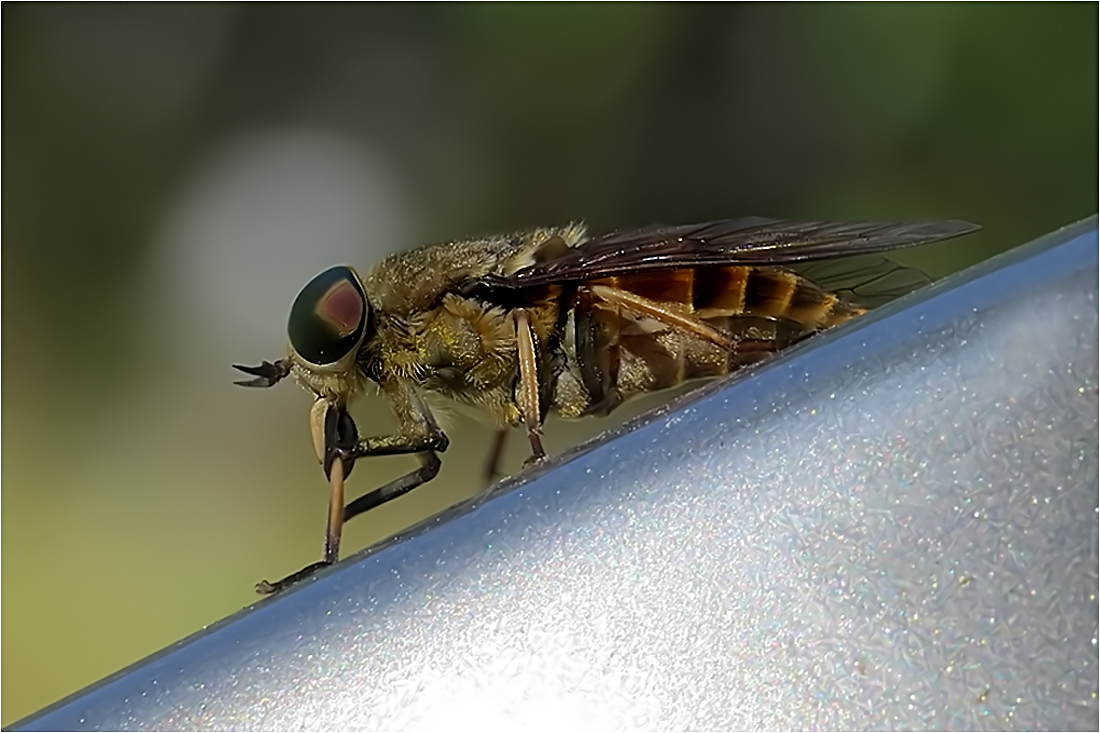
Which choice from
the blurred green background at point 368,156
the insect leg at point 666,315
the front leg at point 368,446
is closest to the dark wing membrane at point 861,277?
the insect leg at point 666,315

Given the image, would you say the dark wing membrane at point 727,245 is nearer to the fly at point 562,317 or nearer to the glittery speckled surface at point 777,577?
the fly at point 562,317

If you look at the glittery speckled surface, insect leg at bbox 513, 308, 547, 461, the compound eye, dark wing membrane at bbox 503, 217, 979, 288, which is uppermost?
the glittery speckled surface

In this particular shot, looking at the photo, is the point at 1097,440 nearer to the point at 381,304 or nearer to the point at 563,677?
the point at 563,677

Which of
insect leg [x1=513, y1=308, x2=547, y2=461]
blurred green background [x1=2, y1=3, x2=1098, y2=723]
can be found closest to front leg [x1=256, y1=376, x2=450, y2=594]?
A: insect leg [x1=513, y1=308, x2=547, y2=461]

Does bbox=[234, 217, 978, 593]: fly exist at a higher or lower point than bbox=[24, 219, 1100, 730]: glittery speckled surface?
lower

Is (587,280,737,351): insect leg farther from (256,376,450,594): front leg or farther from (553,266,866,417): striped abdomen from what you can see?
(256,376,450,594): front leg

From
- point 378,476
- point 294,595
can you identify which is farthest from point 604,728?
point 378,476

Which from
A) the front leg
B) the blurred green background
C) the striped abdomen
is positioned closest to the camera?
the front leg
